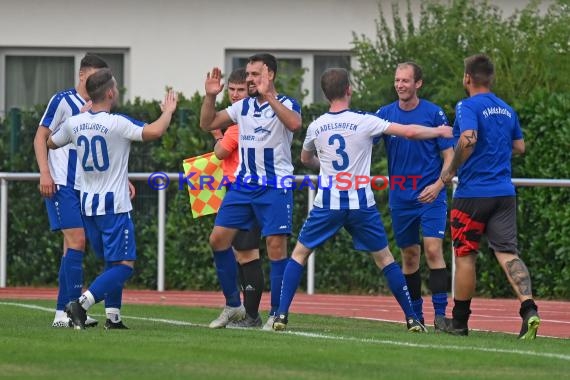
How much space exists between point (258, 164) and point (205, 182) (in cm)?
198

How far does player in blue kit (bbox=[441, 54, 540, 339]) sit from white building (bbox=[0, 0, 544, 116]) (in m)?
12.4

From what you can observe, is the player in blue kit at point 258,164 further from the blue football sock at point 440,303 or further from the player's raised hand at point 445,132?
the blue football sock at point 440,303

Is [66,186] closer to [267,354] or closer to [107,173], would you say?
[107,173]

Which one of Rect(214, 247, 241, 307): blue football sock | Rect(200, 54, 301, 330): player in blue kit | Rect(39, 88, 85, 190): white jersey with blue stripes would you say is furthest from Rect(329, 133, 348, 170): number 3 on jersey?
Rect(39, 88, 85, 190): white jersey with blue stripes

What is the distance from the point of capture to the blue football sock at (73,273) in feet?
39.3

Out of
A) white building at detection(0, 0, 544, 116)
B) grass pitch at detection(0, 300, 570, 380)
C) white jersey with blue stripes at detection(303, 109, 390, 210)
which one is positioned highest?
white building at detection(0, 0, 544, 116)

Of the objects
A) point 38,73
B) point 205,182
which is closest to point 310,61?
point 38,73

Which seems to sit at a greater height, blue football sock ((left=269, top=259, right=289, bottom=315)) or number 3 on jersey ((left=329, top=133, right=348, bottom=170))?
number 3 on jersey ((left=329, top=133, right=348, bottom=170))

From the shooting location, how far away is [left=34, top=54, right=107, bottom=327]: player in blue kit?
39.5 feet

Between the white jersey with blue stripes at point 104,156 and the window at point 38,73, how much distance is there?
1272cm

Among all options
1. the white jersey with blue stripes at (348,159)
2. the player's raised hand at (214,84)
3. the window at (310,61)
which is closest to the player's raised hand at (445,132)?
the white jersey with blue stripes at (348,159)

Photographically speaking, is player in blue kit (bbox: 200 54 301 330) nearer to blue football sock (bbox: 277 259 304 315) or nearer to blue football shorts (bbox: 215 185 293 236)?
blue football shorts (bbox: 215 185 293 236)

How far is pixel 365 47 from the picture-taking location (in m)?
21.1

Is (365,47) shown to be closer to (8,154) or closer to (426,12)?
(426,12)
